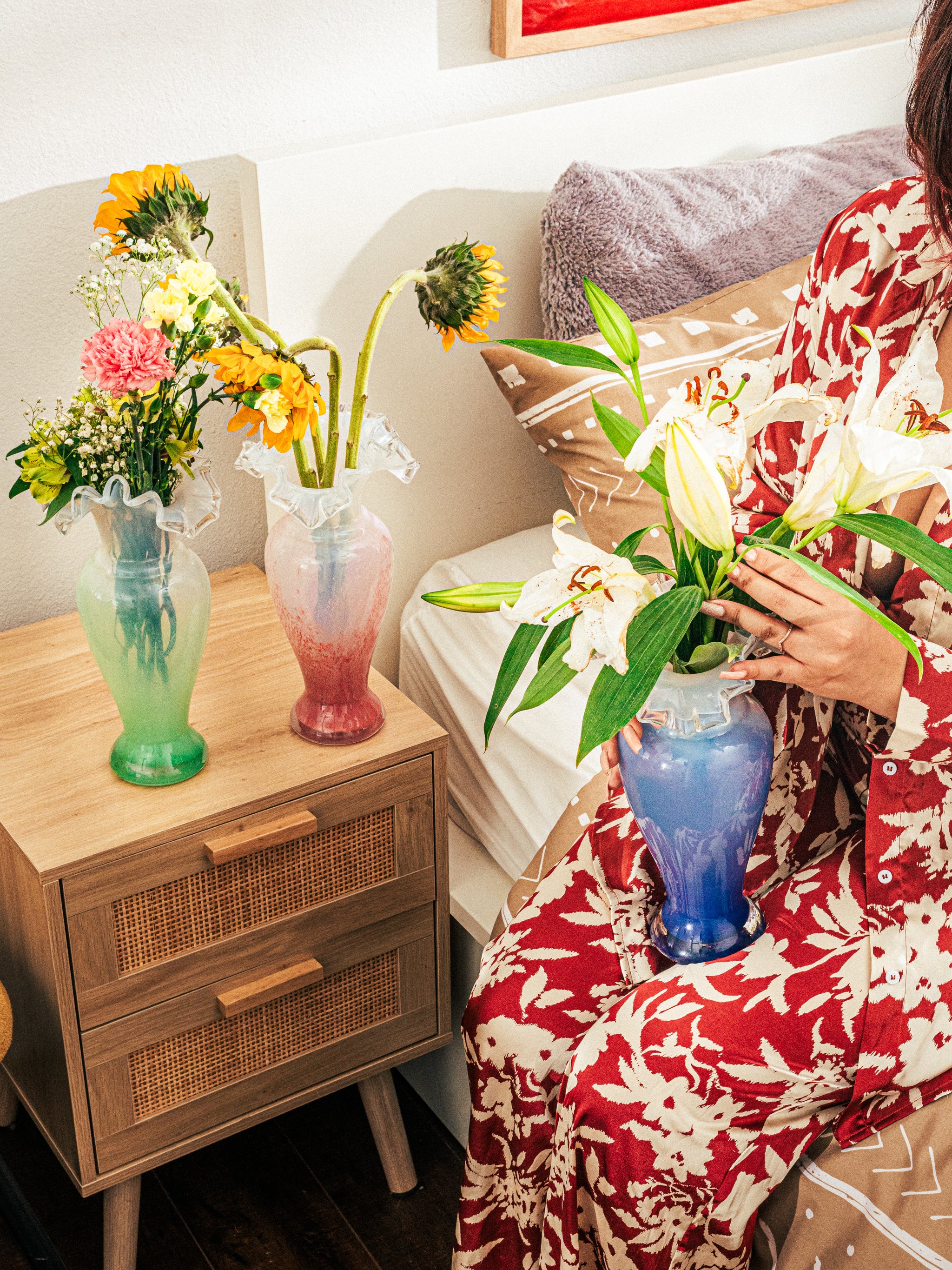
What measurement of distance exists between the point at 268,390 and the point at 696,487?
0.47 metres

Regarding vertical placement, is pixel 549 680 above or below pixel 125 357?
below

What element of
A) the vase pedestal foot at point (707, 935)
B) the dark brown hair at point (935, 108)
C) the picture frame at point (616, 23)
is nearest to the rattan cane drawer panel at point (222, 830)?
the vase pedestal foot at point (707, 935)

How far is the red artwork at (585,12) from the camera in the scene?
1647 millimetres

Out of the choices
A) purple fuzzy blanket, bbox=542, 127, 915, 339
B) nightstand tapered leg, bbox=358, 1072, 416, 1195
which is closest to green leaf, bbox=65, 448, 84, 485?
purple fuzzy blanket, bbox=542, 127, 915, 339

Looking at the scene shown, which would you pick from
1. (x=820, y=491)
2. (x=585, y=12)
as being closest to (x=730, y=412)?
(x=820, y=491)

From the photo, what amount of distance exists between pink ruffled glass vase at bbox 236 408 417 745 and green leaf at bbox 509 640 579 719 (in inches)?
16.0

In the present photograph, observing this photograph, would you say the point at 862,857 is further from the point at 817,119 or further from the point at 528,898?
the point at 817,119

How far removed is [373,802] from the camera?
1.36m

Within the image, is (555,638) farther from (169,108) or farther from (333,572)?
(169,108)

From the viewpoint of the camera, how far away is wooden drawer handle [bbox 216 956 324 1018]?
4.39ft

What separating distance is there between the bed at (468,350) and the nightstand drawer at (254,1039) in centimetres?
12

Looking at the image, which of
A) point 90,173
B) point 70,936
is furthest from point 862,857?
point 90,173

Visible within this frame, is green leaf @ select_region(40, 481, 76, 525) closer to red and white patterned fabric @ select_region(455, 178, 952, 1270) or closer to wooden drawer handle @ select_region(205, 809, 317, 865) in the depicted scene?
wooden drawer handle @ select_region(205, 809, 317, 865)

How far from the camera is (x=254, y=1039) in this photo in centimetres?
140
